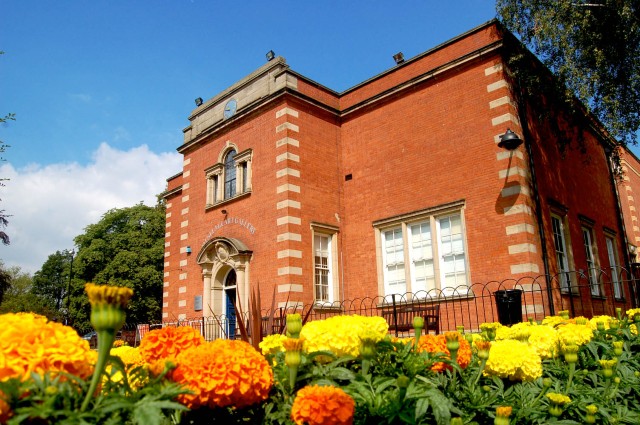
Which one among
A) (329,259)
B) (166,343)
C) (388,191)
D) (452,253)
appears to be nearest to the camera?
(166,343)

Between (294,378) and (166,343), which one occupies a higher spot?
(166,343)

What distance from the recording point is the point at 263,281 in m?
13.8

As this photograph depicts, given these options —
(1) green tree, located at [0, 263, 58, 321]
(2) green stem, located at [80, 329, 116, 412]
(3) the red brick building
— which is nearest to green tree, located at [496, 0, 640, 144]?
(3) the red brick building

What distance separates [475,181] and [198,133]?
10734 mm

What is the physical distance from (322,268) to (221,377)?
12.6 meters

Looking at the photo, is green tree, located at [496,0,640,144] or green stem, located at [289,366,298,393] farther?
green tree, located at [496,0,640,144]

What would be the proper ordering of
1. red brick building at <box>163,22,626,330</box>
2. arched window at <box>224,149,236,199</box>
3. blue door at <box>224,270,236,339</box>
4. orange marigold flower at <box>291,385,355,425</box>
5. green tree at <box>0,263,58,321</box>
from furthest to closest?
1. green tree at <box>0,263,58,321</box>
2. arched window at <box>224,149,236,199</box>
3. blue door at <box>224,270,236,339</box>
4. red brick building at <box>163,22,626,330</box>
5. orange marigold flower at <box>291,385,355,425</box>

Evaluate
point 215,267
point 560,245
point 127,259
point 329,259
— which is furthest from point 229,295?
point 127,259

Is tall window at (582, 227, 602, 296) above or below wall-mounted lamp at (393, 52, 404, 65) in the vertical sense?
below

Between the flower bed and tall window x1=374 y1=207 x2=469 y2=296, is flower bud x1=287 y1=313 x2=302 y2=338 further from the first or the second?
tall window x1=374 y1=207 x2=469 y2=296

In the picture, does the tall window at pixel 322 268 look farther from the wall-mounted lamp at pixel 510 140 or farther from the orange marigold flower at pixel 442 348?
the orange marigold flower at pixel 442 348

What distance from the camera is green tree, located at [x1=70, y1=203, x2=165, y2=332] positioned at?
35219 mm

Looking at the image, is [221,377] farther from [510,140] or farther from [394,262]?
[394,262]

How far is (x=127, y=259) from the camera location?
35938 millimetres
